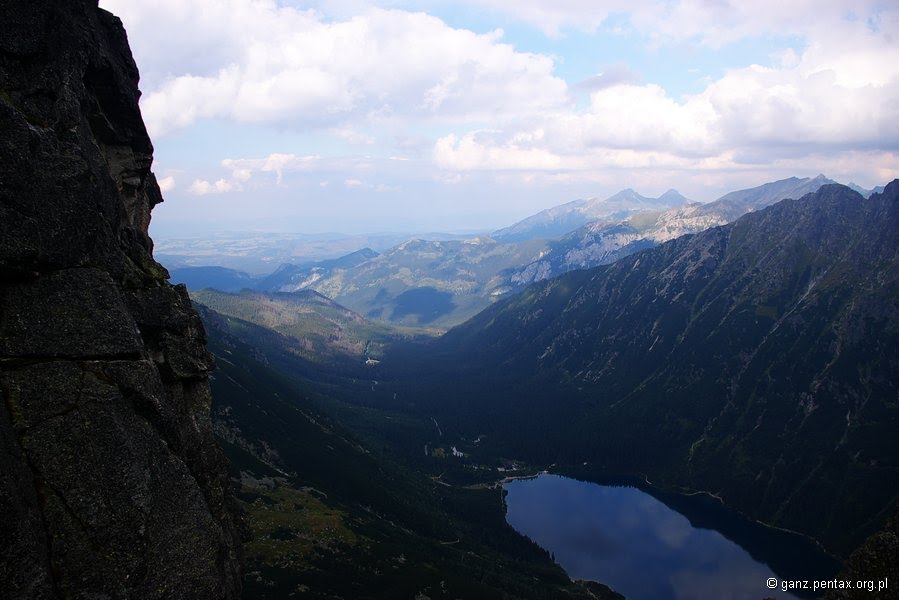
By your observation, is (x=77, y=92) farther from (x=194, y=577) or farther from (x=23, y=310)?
(x=194, y=577)

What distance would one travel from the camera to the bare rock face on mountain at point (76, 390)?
2705 cm

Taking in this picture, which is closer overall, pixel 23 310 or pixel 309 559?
pixel 23 310

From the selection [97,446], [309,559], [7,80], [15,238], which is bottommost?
[309,559]

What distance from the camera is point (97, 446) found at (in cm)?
2925

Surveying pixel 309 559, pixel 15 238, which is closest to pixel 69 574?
pixel 15 238

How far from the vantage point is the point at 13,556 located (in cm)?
2409

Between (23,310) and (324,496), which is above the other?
(23,310)

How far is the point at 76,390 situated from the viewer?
29953mm

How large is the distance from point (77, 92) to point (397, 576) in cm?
11317

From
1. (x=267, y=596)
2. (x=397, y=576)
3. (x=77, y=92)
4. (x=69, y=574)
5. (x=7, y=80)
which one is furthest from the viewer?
(x=397, y=576)

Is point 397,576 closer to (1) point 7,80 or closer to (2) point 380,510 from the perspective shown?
(2) point 380,510

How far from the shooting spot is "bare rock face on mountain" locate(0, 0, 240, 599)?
88.7 ft

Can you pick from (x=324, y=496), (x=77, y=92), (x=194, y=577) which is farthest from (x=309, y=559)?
(x=77, y=92)

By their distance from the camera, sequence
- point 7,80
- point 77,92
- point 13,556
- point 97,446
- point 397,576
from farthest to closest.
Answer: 1. point 397,576
2. point 77,92
3. point 7,80
4. point 97,446
5. point 13,556
